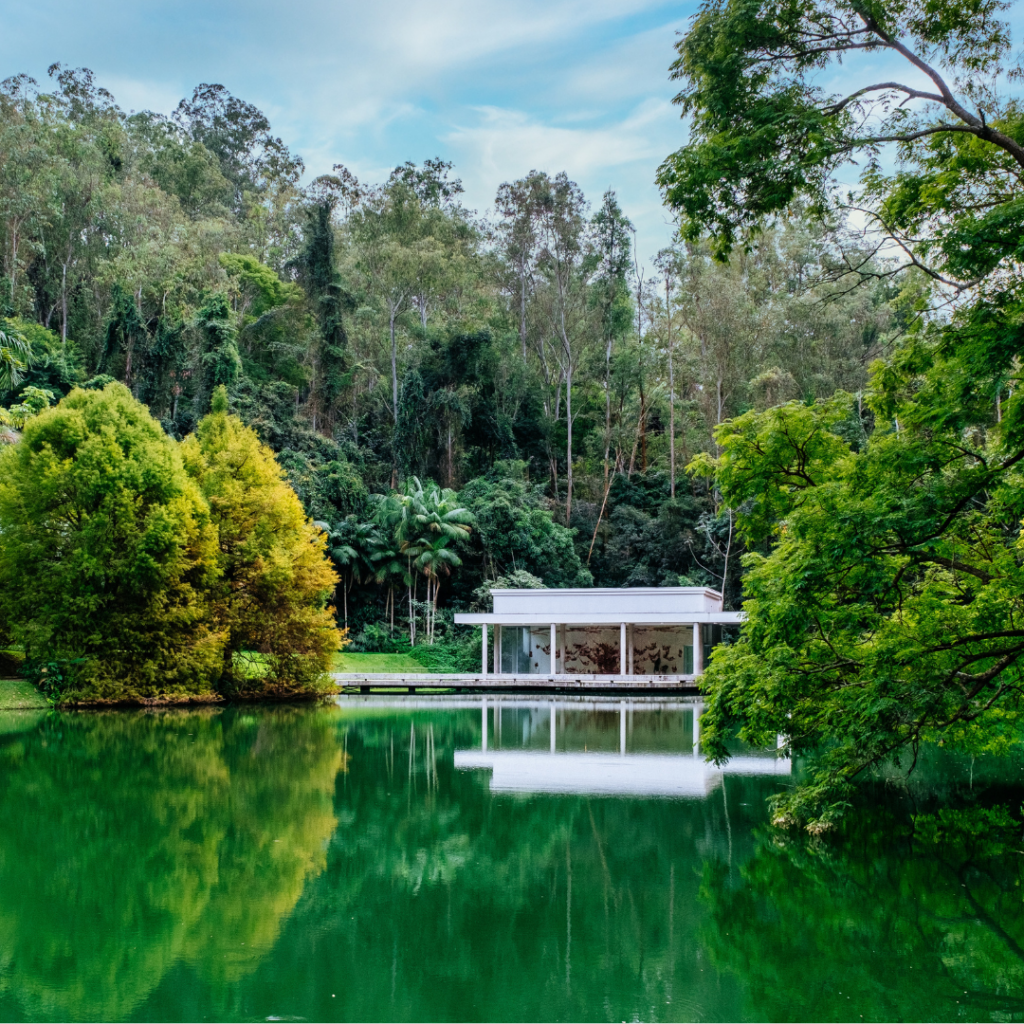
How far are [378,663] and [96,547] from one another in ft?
49.6

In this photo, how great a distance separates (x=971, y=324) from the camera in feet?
25.8

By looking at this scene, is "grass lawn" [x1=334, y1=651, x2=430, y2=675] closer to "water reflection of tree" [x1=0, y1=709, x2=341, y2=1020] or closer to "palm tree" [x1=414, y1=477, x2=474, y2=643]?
"palm tree" [x1=414, y1=477, x2=474, y2=643]

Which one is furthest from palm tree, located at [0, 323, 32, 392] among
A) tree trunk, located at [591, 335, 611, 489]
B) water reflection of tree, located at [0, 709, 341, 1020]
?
tree trunk, located at [591, 335, 611, 489]

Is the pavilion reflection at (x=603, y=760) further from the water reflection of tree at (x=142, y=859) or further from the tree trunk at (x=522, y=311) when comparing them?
the tree trunk at (x=522, y=311)

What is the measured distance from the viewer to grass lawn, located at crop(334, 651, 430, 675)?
126ft

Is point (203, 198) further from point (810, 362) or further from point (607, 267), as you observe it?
point (810, 362)

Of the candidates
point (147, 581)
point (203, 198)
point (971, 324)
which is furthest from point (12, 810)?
point (203, 198)

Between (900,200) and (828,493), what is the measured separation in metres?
2.81

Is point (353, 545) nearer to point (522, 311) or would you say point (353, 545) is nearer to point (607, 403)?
point (607, 403)

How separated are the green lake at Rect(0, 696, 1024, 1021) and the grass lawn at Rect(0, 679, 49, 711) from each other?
1045cm

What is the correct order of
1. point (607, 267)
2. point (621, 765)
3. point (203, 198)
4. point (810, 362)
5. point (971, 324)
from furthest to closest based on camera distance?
point (203, 198) → point (607, 267) → point (810, 362) → point (621, 765) → point (971, 324)

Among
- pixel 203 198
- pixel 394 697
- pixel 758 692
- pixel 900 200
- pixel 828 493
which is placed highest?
pixel 203 198

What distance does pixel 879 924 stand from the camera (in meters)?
7.69

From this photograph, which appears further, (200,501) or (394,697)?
(394,697)
